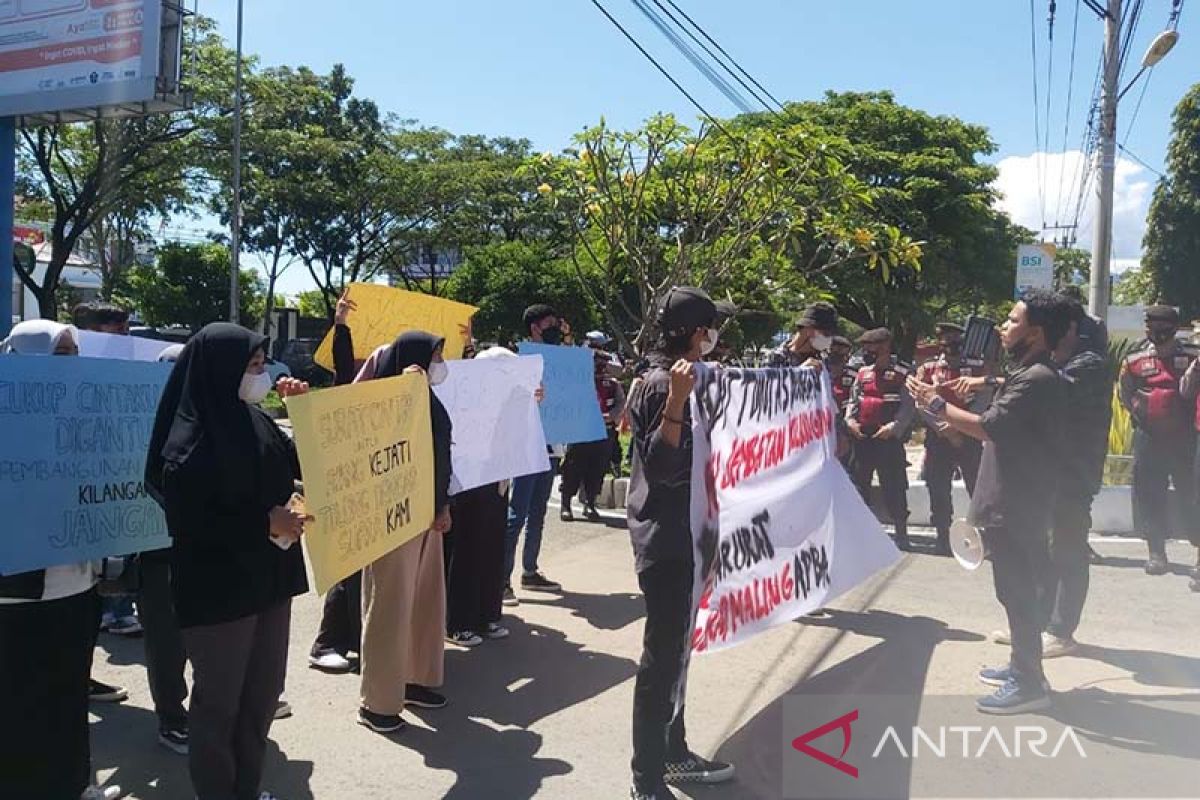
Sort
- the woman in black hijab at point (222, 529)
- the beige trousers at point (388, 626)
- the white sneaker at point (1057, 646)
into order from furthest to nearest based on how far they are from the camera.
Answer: the white sneaker at point (1057, 646), the beige trousers at point (388, 626), the woman in black hijab at point (222, 529)

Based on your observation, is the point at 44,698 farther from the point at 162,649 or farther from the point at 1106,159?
Result: the point at 1106,159

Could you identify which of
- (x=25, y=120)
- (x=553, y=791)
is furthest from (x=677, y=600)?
(x=25, y=120)

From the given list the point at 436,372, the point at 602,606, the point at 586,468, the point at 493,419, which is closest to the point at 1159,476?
the point at 602,606

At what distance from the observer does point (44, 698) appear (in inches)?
126

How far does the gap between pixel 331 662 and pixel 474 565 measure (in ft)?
3.18

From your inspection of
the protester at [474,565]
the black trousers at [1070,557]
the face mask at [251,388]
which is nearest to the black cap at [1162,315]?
the black trousers at [1070,557]

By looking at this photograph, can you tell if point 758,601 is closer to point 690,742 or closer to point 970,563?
point 690,742

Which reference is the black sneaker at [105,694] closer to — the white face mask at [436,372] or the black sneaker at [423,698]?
the black sneaker at [423,698]

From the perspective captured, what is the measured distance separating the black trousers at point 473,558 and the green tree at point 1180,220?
34734mm

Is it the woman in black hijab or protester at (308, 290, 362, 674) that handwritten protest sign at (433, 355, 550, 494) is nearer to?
protester at (308, 290, 362, 674)

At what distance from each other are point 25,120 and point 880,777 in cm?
1301

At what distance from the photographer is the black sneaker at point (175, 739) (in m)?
3.93

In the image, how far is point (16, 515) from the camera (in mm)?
3178

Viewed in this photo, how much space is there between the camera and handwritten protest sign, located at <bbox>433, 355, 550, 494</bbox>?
17.5 feet
